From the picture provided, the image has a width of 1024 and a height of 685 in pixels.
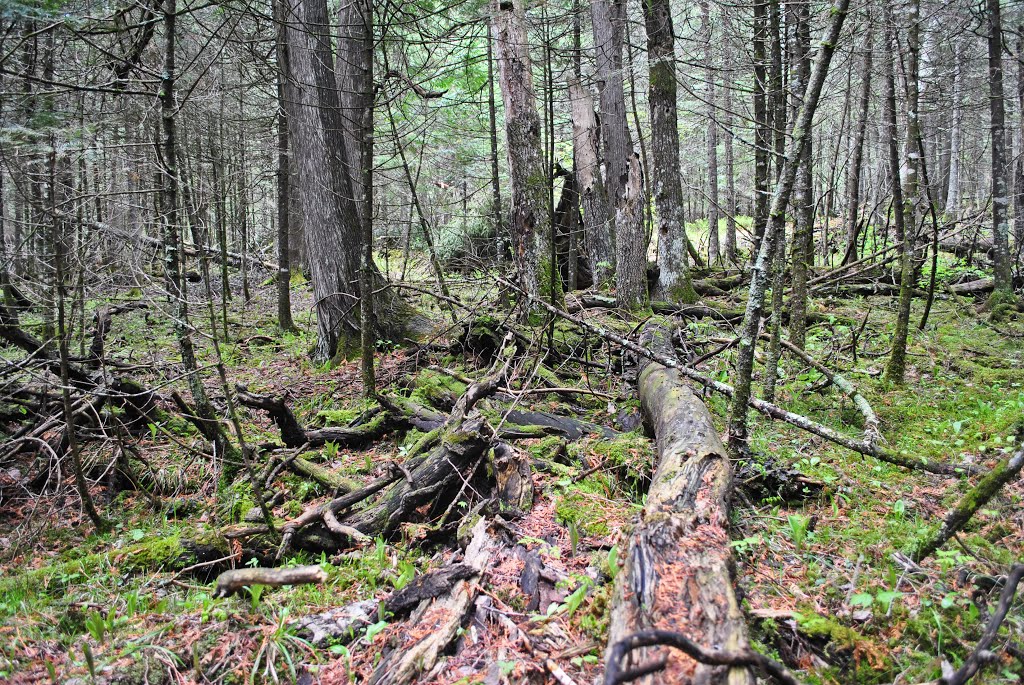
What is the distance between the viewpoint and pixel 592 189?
11.9m

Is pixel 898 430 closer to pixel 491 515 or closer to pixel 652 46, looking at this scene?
pixel 491 515

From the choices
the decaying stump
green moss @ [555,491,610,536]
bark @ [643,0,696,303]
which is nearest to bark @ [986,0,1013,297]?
bark @ [643,0,696,303]

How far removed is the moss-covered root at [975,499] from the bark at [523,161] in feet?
15.8

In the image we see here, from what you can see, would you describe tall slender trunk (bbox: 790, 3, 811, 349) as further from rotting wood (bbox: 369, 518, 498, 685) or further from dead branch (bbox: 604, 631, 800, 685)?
dead branch (bbox: 604, 631, 800, 685)

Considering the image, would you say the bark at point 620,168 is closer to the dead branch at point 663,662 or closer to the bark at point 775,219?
the bark at point 775,219

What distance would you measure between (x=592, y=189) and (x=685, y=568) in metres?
10.4

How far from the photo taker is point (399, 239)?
19531 millimetres

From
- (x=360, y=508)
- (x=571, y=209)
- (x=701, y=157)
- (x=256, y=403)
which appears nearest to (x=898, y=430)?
(x=360, y=508)

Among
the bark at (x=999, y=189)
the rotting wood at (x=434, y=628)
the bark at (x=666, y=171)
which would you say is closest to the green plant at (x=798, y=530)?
the rotting wood at (x=434, y=628)

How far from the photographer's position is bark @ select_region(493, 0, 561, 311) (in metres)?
7.09

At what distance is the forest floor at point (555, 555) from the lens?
2.61 meters

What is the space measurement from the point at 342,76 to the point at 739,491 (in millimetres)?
A: 8651

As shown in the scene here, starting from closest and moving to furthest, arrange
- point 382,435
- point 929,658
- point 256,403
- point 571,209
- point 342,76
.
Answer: point 929,658 < point 256,403 < point 382,435 < point 342,76 < point 571,209

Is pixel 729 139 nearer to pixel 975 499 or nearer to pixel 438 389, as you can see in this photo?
pixel 438 389
